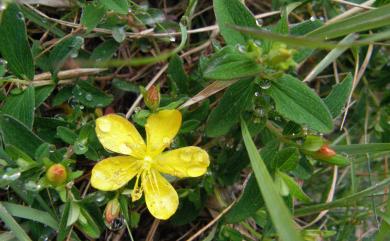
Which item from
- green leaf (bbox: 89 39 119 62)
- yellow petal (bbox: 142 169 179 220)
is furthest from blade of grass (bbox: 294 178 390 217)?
green leaf (bbox: 89 39 119 62)

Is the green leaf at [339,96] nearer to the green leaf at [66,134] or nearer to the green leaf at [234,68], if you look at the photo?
the green leaf at [234,68]

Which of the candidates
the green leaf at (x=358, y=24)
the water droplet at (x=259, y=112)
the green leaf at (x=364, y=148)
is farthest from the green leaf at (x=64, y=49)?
the green leaf at (x=364, y=148)

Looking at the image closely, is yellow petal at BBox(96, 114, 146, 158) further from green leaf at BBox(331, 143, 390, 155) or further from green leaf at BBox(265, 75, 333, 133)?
green leaf at BBox(331, 143, 390, 155)

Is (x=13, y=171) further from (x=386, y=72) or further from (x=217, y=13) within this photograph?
(x=386, y=72)

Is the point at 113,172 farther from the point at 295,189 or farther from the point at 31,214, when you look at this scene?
the point at 295,189

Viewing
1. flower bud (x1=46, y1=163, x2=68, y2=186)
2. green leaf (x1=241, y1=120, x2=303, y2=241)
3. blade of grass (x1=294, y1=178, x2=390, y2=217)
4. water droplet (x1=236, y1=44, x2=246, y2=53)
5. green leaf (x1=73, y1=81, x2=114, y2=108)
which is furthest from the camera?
green leaf (x1=73, y1=81, x2=114, y2=108)

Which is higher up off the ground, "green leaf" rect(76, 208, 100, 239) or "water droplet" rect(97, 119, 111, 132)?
"water droplet" rect(97, 119, 111, 132)

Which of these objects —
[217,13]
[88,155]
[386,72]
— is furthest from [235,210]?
[386,72]
